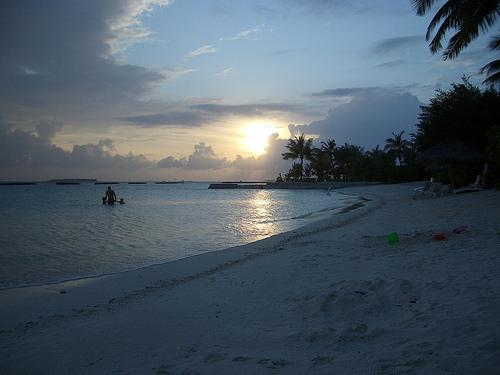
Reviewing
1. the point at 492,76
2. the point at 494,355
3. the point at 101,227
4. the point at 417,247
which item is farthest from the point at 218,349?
the point at 492,76

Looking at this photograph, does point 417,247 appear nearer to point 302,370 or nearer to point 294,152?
point 302,370

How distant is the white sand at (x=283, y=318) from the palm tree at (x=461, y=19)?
9.55 meters

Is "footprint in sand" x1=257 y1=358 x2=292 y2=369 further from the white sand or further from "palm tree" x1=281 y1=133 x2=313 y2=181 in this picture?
"palm tree" x1=281 y1=133 x2=313 y2=181

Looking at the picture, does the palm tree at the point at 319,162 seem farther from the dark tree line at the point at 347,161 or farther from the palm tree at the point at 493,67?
the palm tree at the point at 493,67

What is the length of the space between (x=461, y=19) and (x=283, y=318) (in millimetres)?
14208

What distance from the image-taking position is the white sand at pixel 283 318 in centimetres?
312

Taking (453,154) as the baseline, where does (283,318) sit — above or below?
below

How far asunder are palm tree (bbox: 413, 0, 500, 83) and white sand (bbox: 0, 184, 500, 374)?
9.55m

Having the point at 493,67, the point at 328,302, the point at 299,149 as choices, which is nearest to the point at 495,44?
the point at 493,67

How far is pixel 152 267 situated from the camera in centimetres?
859

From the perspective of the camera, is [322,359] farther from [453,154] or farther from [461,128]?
[461,128]

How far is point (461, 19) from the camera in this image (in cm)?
1377

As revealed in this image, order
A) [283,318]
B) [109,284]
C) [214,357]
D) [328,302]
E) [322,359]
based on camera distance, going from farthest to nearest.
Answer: [109,284]
[328,302]
[283,318]
[214,357]
[322,359]

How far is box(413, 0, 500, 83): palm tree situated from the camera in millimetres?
13250
